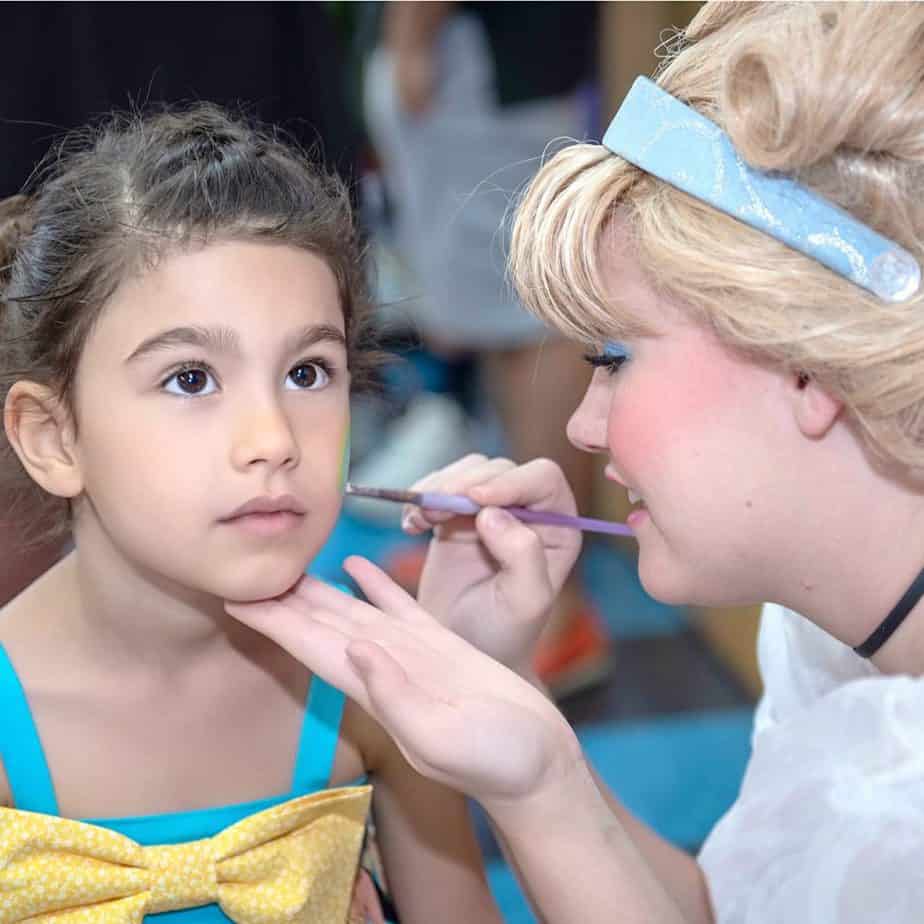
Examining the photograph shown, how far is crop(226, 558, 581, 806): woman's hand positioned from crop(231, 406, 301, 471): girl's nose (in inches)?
4.9

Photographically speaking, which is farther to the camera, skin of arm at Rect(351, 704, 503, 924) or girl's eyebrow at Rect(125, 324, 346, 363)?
skin of arm at Rect(351, 704, 503, 924)

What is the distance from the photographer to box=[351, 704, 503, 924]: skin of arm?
1094mm

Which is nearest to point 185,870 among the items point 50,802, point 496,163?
point 50,802

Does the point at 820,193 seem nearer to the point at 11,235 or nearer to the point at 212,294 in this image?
the point at 212,294

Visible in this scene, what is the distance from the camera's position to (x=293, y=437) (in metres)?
0.94

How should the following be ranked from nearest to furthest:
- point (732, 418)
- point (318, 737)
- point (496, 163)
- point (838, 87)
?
point (838, 87)
point (732, 418)
point (318, 737)
point (496, 163)

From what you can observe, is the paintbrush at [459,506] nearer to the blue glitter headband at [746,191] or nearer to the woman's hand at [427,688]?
the woman's hand at [427,688]

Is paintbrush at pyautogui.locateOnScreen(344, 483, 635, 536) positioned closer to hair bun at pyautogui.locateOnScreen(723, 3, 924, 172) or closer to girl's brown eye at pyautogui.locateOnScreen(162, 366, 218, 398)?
girl's brown eye at pyautogui.locateOnScreen(162, 366, 218, 398)

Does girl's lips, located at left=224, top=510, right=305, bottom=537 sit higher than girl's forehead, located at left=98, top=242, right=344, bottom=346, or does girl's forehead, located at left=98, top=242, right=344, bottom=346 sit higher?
girl's forehead, located at left=98, top=242, right=344, bottom=346

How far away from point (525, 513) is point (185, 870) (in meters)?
0.40

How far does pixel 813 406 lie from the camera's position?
3.03 ft

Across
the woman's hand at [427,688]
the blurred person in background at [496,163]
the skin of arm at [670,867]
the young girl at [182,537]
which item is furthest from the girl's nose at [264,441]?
the blurred person in background at [496,163]

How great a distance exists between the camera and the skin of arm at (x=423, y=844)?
1094mm

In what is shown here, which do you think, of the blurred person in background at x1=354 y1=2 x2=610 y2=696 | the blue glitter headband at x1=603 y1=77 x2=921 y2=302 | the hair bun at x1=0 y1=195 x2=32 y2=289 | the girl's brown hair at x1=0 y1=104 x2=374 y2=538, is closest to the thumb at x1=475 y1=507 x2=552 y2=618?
the girl's brown hair at x1=0 y1=104 x2=374 y2=538
